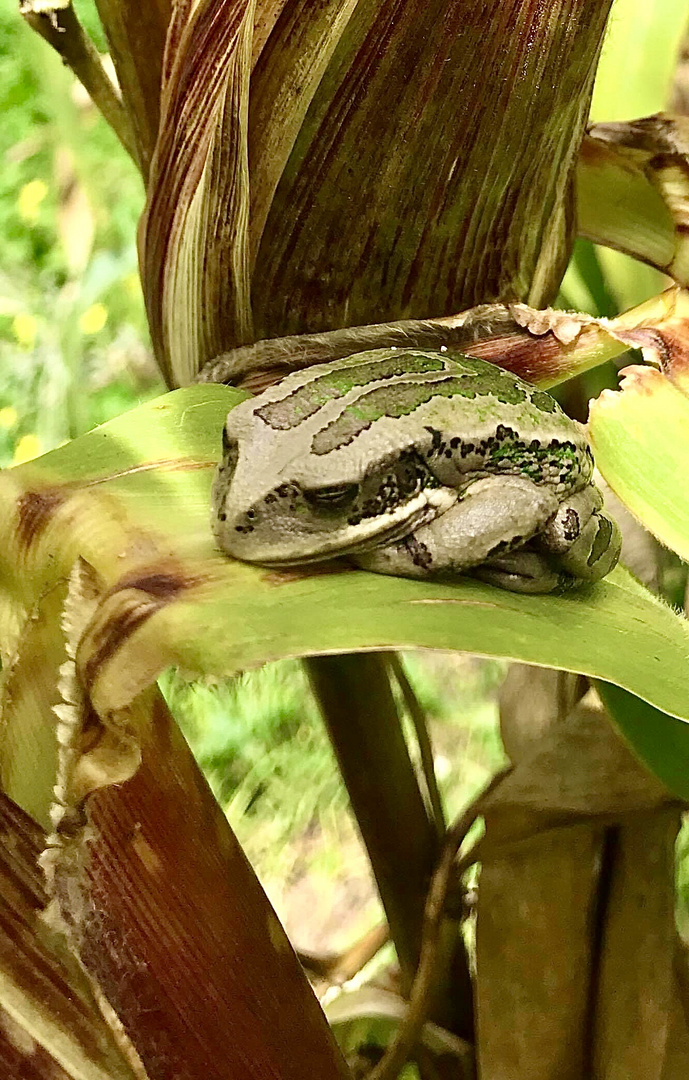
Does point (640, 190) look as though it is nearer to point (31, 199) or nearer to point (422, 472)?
point (422, 472)

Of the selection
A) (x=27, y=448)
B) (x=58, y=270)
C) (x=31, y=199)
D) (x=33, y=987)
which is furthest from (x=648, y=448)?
(x=31, y=199)

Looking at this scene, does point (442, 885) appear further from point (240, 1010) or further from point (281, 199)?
point (281, 199)

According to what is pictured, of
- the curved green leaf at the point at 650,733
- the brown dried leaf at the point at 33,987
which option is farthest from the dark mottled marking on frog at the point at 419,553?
the brown dried leaf at the point at 33,987

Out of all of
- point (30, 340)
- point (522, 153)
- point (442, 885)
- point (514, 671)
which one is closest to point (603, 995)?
point (442, 885)

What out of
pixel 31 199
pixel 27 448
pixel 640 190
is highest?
pixel 31 199

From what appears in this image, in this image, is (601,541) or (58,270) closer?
(601,541)

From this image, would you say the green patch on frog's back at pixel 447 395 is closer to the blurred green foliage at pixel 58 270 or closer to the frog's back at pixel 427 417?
the frog's back at pixel 427 417
